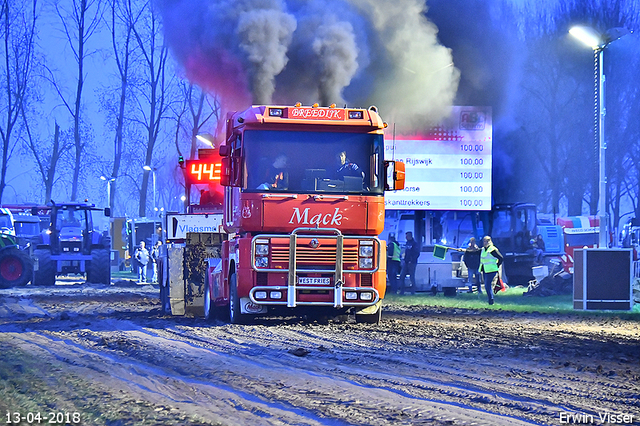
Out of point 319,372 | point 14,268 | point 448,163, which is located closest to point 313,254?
point 319,372

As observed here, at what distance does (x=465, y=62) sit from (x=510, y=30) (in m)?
5.23

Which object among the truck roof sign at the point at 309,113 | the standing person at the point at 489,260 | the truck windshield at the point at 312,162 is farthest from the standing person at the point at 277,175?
the standing person at the point at 489,260

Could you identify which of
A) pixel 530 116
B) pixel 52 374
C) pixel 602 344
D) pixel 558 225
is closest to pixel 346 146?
pixel 602 344

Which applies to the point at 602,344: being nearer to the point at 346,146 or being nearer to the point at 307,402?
the point at 346,146

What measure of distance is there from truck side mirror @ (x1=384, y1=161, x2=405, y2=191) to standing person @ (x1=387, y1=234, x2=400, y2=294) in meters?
9.97

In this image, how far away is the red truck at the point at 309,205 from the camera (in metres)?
13.9

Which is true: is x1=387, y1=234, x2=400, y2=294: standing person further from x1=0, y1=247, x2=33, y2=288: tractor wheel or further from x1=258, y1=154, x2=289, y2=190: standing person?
x1=0, y1=247, x2=33, y2=288: tractor wheel

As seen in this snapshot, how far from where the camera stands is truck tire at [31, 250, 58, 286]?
102 feet

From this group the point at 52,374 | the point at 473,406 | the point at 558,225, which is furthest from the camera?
the point at 558,225

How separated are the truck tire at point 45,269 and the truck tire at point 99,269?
1258mm

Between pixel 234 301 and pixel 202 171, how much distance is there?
236 inches

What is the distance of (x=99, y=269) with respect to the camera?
3158 centimetres

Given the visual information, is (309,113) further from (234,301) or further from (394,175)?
(234,301)

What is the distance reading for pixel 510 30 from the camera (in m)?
33.9
